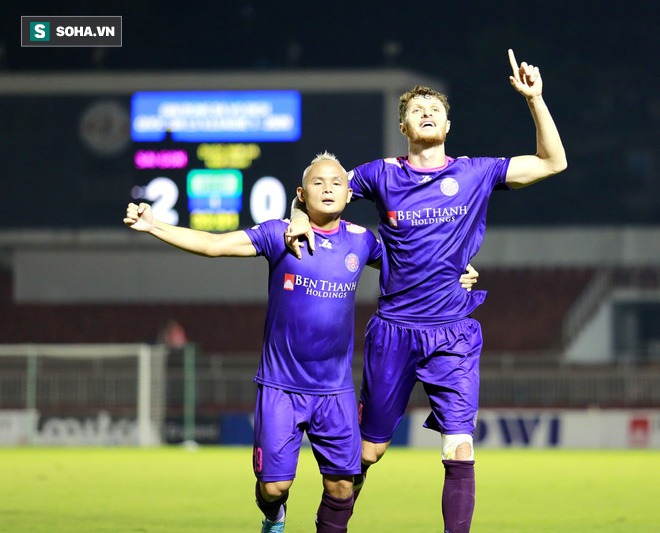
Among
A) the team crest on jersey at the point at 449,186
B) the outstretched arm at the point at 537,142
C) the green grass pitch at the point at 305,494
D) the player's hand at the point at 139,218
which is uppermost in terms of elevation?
the outstretched arm at the point at 537,142

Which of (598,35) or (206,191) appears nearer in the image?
(206,191)

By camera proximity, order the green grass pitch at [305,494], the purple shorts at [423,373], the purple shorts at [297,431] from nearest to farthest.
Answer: the purple shorts at [297,431], the purple shorts at [423,373], the green grass pitch at [305,494]

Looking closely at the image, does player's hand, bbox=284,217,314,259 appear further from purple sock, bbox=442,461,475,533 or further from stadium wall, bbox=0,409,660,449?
stadium wall, bbox=0,409,660,449

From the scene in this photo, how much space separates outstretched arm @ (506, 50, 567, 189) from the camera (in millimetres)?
6316

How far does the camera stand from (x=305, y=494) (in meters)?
10.8

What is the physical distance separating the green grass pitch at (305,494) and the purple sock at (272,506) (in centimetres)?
163

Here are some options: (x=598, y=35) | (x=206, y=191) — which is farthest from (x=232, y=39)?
(x=206, y=191)

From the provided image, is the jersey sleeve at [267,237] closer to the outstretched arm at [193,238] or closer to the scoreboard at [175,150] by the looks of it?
the outstretched arm at [193,238]

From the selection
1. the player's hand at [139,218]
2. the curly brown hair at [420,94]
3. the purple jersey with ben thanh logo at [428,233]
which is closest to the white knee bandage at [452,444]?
the purple jersey with ben thanh logo at [428,233]

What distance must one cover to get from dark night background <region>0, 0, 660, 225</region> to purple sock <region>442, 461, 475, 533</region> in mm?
30023

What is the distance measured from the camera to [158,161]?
22469 millimetres

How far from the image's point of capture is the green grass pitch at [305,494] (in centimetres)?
862

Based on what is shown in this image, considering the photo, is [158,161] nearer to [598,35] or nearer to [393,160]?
[393,160]

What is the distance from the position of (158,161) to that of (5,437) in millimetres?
5317
